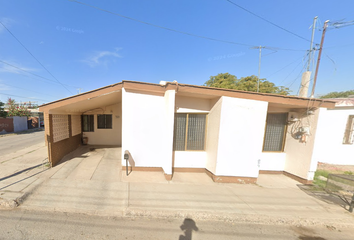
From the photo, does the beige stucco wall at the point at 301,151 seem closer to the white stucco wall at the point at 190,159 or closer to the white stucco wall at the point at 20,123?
the white stucco wall at the point at 190,159

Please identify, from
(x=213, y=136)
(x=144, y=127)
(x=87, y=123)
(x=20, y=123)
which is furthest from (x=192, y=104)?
(x=20, y=123)

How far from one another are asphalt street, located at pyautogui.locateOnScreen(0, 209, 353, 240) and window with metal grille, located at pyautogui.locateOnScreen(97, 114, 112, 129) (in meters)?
6.06

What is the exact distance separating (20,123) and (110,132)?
17447 millimetres

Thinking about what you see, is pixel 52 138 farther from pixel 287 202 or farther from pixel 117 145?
pixel 287 202

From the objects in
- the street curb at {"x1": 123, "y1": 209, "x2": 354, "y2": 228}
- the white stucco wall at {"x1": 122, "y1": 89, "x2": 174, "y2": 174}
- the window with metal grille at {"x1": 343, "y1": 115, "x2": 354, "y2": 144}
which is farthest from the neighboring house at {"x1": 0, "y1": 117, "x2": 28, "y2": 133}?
the window with metal grille at {"x1": 343, "y1": 115, "x2": 354, "y2": 144}

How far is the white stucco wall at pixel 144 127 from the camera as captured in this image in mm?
4586

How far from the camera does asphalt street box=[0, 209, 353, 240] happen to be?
2.41 meters

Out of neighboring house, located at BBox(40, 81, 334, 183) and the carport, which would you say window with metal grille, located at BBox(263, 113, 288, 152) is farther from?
the carport

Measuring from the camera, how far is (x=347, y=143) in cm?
643

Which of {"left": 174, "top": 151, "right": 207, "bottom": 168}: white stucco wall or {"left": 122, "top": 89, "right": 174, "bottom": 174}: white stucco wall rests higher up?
{"left": 122, "top": 89, "right": 174, "bottom": 174}: white stucco wall

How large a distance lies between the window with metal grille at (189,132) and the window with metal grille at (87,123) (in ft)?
21.9

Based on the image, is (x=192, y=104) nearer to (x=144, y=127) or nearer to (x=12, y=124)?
(x=144, y=127)

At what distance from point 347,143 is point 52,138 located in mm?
13723

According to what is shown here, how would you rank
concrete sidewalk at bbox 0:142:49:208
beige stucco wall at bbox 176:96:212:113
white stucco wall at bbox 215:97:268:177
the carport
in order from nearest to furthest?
concrete sidewalk at bbox 0:142:49:208
white stucco wall at bbox 215:97:268:177
the carport
beige stucco wall at bbox 176:96:212:113
